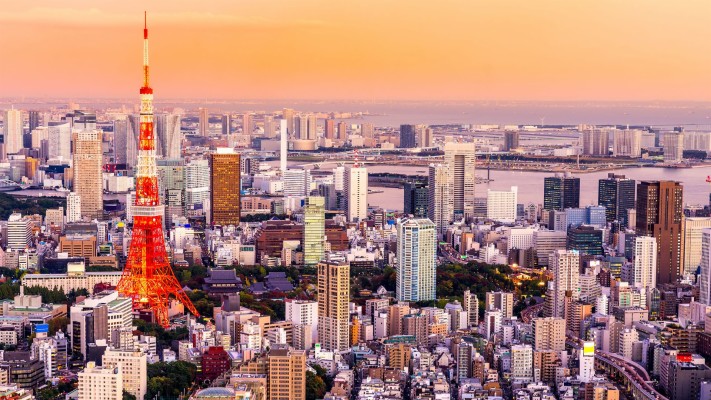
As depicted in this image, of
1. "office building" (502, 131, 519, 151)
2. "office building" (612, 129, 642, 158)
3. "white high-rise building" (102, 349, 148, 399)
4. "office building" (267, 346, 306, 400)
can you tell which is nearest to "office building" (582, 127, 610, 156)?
"office building" (612, 129, 642, 158)

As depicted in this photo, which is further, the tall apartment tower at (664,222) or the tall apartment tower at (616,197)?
the tall apartment tower at (616,197)

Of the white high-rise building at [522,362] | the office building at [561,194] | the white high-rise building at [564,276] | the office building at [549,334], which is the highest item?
the office building at [561,194]

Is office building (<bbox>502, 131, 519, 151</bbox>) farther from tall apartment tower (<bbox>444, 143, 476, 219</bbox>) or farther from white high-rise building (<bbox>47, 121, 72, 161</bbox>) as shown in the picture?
tall apartment tower (<bbox>444, 143, 476, 219</bbox>)

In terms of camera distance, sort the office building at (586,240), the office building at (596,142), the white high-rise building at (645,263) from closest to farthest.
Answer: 1. the white high-rise building at (645,263)
2. the office building at (586,240)
3. the office building at (596,142)

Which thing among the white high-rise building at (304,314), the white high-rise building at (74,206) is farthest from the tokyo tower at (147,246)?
the white high-rise building at (74,206)

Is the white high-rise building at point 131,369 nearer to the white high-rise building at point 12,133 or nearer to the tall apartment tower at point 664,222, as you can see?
the tall apartment tower at point 664,222

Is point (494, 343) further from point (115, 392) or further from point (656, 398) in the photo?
point (115, 392)

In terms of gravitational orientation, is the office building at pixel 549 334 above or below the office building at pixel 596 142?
below
